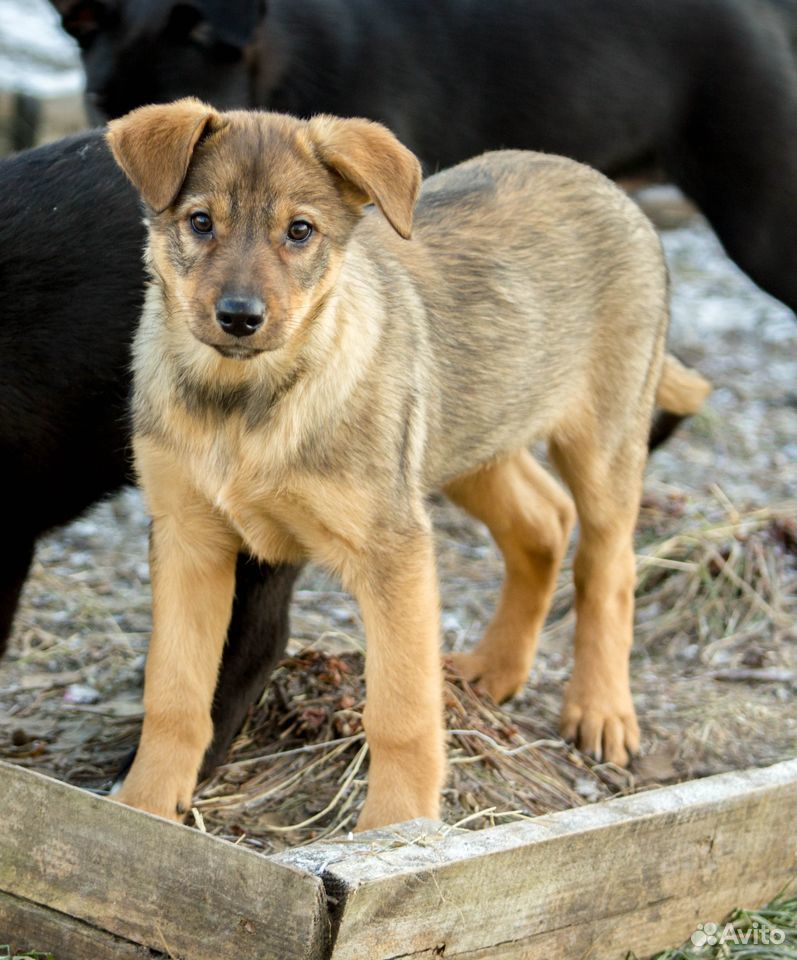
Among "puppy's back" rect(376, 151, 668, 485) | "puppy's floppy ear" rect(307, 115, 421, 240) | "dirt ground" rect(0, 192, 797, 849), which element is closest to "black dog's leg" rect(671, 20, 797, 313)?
"dirt ground" rect(0, 192, 797, 849)

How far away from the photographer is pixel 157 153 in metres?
3.26

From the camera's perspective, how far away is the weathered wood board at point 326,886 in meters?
2.73

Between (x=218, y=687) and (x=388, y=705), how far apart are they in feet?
2.31

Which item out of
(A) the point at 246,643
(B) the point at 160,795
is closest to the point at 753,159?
(A) the point at 246,643

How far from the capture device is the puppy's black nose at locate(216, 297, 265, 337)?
121 inches

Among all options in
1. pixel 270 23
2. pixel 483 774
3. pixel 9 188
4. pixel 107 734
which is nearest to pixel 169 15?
pixel 270 23

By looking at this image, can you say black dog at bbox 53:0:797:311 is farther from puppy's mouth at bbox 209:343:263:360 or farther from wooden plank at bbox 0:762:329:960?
wooden plank at bbox 0:762:329:960

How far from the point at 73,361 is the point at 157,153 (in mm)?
844

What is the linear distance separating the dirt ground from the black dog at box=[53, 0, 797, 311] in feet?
3.43

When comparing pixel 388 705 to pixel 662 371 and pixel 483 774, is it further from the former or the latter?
pixel 662 371

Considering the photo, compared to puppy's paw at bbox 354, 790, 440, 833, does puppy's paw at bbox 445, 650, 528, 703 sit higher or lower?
lower

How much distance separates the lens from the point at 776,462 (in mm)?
7121

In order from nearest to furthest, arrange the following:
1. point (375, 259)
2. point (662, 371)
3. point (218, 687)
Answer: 1. point (375, 259)
2. point (218, 687)
3. point (662, 371)

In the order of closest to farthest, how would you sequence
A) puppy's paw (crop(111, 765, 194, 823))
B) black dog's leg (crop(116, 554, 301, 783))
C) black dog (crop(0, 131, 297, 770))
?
puppy's paw (crop(111, 765, 194, 823)) → black dog (crop(0, 131, 297, 770)) → black dog's leg (crop(116, 554, 301, 783))
